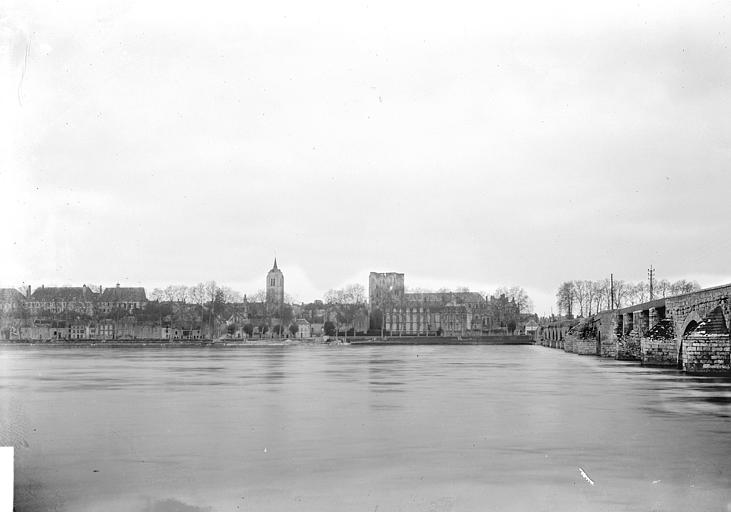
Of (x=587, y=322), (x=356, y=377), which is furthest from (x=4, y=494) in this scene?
(x=587, y=322)

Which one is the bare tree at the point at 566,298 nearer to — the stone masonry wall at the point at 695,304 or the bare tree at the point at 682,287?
the bare tree at the point at 682,287

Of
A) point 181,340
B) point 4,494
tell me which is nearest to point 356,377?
point 4,494

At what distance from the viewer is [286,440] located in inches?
698

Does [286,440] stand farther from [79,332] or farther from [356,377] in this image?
[79,332]

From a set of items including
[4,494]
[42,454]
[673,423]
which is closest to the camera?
[4,494]

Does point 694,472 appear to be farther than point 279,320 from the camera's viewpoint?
No

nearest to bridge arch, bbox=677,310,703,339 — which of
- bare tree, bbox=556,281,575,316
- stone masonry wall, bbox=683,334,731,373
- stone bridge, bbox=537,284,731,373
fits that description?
stone bridge, bbox=537,284,731,373

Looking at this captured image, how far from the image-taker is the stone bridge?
39.1 meters

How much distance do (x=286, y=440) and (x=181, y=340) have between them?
146 m

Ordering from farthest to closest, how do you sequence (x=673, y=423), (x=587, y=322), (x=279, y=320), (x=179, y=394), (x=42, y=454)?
(x=279, y=320)
(x=587, y=322)
(x=179, y=394)
(x=673, y=423)
(x=42, y=454)

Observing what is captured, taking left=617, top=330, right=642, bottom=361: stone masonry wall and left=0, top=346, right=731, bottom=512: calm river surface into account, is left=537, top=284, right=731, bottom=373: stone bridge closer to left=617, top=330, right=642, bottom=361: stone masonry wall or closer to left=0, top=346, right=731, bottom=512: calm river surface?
left=617, top=330, right=642, bottom=361: stone masonry wall

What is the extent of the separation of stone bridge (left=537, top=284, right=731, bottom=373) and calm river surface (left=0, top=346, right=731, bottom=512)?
853 centimetres

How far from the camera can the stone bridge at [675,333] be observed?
3912 cm

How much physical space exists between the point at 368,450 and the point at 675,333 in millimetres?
38946
